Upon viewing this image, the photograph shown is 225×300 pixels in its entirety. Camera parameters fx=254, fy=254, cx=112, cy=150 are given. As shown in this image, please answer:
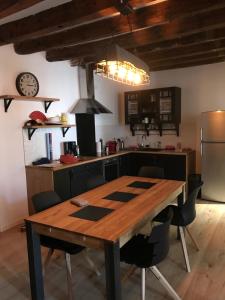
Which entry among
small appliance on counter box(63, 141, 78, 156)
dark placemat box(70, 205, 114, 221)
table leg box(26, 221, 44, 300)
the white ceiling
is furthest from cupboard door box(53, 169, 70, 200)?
the white ceiling

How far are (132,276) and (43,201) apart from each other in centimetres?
112

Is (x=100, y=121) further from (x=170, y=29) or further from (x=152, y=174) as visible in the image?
(x=170, y=29)

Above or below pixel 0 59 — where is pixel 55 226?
below

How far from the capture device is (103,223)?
1888 millimetres

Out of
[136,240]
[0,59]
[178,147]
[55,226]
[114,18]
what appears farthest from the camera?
[178,147]

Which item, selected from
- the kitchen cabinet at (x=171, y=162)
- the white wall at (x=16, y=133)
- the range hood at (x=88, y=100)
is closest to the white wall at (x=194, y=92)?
the kitchen cabinet at (x=171, y=162)

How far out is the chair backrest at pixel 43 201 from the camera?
2.40m

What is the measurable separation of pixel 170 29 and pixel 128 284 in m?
2.79

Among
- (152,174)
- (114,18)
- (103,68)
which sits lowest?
(152,174)

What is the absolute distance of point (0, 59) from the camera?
3484 mm

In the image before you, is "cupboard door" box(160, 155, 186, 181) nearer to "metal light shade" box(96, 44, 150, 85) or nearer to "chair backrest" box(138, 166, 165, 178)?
"chair backrest" box(138, 166, 165, 178)

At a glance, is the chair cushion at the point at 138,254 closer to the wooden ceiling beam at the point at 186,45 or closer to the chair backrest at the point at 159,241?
the chair backrest at the point at 159,241

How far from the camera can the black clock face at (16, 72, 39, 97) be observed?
3695 mm

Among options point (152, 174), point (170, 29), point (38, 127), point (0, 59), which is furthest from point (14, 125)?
point (170, 29)
